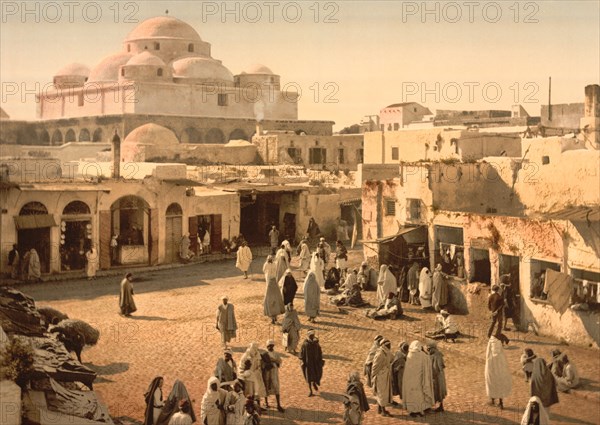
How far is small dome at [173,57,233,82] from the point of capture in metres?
55.2

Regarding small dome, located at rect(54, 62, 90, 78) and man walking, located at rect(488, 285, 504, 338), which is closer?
man walking, located at rect(488, 285, 504, 338)

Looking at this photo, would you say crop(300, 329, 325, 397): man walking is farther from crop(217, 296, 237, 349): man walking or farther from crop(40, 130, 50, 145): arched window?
crop(40, 130, 50, 145): arched window

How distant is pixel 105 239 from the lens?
23.6 meters

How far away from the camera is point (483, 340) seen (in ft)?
48.9

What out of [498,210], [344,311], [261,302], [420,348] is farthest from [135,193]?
[420,348]

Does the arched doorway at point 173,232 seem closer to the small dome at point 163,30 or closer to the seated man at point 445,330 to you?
the seated man at point 445,330

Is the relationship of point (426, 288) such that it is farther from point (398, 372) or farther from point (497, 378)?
point (398, 372)

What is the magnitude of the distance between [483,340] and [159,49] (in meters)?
48.1

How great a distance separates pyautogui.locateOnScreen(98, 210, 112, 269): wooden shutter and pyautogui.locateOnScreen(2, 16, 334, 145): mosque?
28941mm

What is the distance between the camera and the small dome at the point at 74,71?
61219 mm

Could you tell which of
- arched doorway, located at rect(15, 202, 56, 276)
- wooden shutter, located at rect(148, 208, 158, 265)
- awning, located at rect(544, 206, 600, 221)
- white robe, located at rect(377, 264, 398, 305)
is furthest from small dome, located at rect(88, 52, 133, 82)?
awning, located at rect(544, 206, 600, 221)

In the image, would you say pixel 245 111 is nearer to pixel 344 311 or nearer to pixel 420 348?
pixel 344 311

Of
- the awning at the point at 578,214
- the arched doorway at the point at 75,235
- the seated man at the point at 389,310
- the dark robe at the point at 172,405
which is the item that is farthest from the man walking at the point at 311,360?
the arched doorway at the point at 75,235

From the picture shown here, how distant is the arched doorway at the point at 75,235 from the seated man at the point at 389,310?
10.5m
